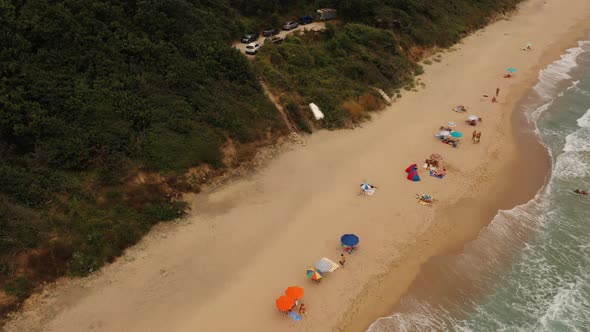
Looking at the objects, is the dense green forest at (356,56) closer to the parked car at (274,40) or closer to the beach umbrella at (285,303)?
the parked car at (274,40)

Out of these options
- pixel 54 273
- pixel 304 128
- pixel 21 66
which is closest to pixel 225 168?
pixel 304 128

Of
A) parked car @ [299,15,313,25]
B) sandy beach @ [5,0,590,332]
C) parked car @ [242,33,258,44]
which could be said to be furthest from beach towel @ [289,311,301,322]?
parked car @ [299,15,313,25]

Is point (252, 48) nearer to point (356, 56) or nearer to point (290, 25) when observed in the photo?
point (290, 25)

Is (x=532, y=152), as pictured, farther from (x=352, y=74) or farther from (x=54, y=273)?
(x=54, y=273)

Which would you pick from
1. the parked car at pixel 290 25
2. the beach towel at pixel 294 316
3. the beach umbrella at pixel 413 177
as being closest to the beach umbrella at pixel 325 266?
the beach towel at pixel 294 316

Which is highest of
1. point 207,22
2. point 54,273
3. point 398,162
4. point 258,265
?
point 207,22

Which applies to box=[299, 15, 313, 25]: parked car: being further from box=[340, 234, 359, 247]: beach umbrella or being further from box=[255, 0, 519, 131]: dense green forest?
box=[340, 234, 359, 247]: beach umbrella
